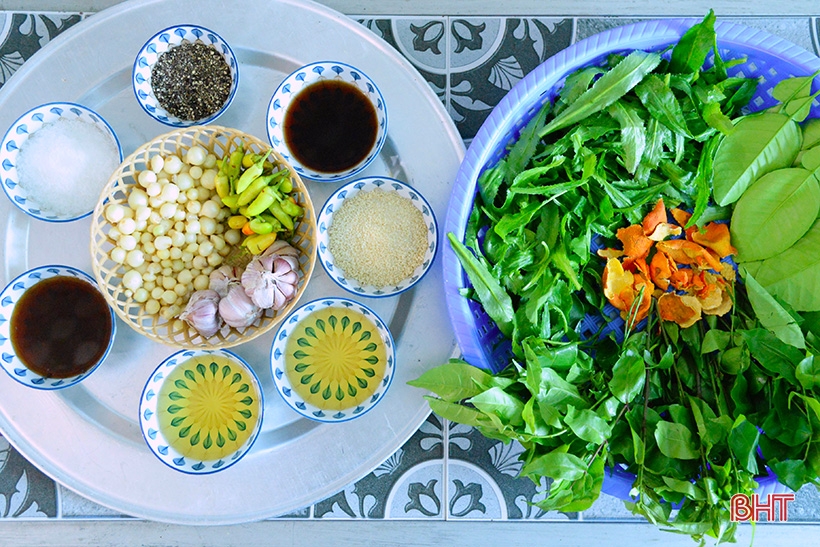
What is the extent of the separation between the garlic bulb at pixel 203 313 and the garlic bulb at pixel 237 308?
0.01 meters

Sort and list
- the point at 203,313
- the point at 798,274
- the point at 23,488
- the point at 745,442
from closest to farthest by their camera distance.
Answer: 1. the point at 745,442
2. the point at 798,274
3. the point at 203,313
4. the point at 23,488

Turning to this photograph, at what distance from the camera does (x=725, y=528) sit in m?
0.85

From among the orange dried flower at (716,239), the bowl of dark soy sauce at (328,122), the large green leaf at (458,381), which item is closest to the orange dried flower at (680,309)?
the orange dried flower at (716,239)

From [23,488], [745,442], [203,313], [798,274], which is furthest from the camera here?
[23,488]

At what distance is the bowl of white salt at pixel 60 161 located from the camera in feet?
3.57

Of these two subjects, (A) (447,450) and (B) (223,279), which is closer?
(B) (223,279)

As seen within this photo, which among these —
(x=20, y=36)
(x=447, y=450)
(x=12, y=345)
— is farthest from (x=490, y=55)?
(x=12, y=345)

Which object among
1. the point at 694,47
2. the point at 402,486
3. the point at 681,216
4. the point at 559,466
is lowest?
the point at 402,486

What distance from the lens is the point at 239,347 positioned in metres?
1.15

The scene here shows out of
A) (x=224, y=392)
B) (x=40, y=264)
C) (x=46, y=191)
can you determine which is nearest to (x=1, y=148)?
(x=46, y=191)

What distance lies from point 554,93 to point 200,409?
32.4 inches

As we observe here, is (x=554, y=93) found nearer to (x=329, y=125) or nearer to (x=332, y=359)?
(x=329, y=125)

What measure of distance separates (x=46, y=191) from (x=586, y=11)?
3.53ft

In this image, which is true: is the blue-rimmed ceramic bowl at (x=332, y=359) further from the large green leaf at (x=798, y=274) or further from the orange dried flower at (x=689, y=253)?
the large green leaf at (x=798, y=274)
